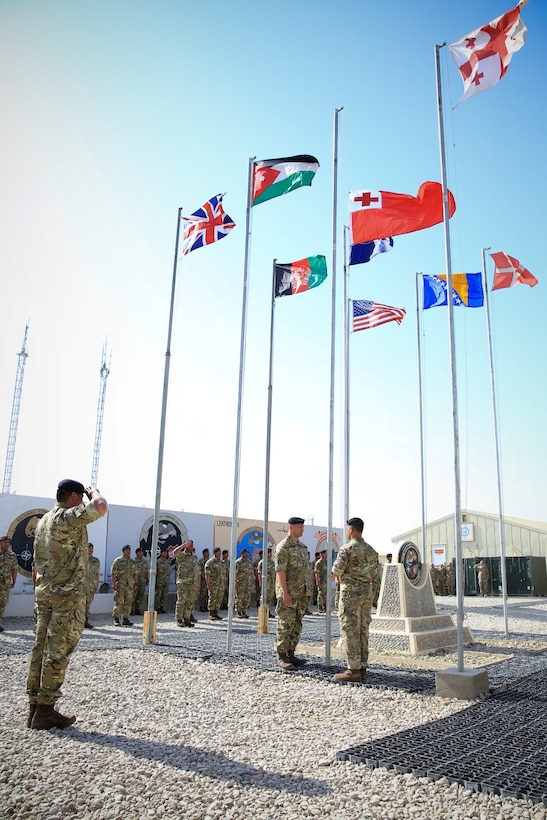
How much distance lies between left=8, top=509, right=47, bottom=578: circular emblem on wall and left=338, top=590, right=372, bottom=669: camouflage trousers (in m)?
10.1

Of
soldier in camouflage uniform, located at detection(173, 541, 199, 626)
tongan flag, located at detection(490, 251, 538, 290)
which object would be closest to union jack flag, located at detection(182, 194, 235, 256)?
tongan flag, located at detection(490, 251, 538, 290)

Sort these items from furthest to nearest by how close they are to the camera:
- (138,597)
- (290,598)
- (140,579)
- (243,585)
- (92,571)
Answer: (243,585) < (138,597) < (140,579) < (92,571) < (290,598)

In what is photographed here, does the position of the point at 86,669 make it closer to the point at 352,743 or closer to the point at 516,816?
the point at 352,743

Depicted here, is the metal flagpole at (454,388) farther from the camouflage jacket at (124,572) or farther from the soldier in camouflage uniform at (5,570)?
the soldier in camouflage uniform at (5,570)

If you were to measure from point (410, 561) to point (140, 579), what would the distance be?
24.2 feet

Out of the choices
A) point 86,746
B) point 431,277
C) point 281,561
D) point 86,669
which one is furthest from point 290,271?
point 86,746

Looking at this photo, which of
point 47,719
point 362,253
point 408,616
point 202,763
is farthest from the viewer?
point 362,253

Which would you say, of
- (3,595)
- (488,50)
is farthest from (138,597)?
(488,50)

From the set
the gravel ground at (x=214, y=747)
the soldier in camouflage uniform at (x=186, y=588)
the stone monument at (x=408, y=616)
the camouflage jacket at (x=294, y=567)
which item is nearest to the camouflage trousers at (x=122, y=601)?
the soldier in camouflage uniform at (x=186, y=588)

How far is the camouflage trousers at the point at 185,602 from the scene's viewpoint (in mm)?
13875

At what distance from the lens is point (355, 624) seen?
739 cm

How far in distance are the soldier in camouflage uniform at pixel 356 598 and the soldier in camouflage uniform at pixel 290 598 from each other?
77 centimetres

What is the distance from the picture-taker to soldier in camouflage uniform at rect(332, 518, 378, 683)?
732 cm

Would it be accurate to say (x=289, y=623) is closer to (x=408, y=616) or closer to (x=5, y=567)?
(x=408, y=616)
